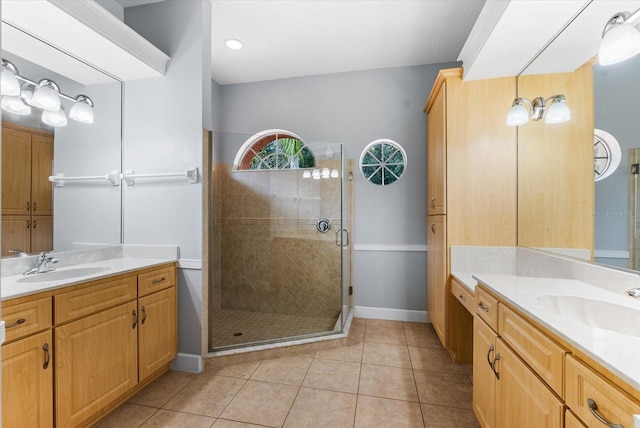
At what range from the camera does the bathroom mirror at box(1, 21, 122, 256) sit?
188cm

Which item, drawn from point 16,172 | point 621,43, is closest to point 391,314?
point 621,43

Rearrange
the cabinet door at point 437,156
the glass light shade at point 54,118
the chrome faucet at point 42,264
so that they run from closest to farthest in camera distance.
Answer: the chrome faucet at point 42,264, the glass light shade at point 54,118, the cabinet door at point 437,156

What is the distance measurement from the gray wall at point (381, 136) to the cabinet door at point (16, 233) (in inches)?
77.3

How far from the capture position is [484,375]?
5.36 ft

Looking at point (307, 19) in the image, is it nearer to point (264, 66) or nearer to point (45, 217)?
point (264, 66)

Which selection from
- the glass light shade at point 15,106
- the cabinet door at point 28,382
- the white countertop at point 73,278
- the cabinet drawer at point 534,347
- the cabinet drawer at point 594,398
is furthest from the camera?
the glass light shade at point 15,106

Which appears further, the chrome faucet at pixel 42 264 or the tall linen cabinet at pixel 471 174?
the tall linen cabinet at pixel 471 174

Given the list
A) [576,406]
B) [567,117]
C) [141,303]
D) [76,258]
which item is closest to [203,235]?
[141,303]

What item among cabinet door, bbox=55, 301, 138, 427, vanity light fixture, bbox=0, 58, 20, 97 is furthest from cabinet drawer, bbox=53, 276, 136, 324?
vanity light fixture, bbox=0, 58, 20, 97

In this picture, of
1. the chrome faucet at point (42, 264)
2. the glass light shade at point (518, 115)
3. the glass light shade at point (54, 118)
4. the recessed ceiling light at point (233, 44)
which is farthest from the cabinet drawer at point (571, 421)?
the recessed ceiling light at point (233, 44)

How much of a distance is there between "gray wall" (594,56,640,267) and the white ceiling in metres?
1.37

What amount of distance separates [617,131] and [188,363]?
3011 millimetres

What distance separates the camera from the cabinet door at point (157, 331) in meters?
2.05

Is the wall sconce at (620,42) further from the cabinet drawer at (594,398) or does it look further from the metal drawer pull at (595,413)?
the metal drawer pull at (595,413)
